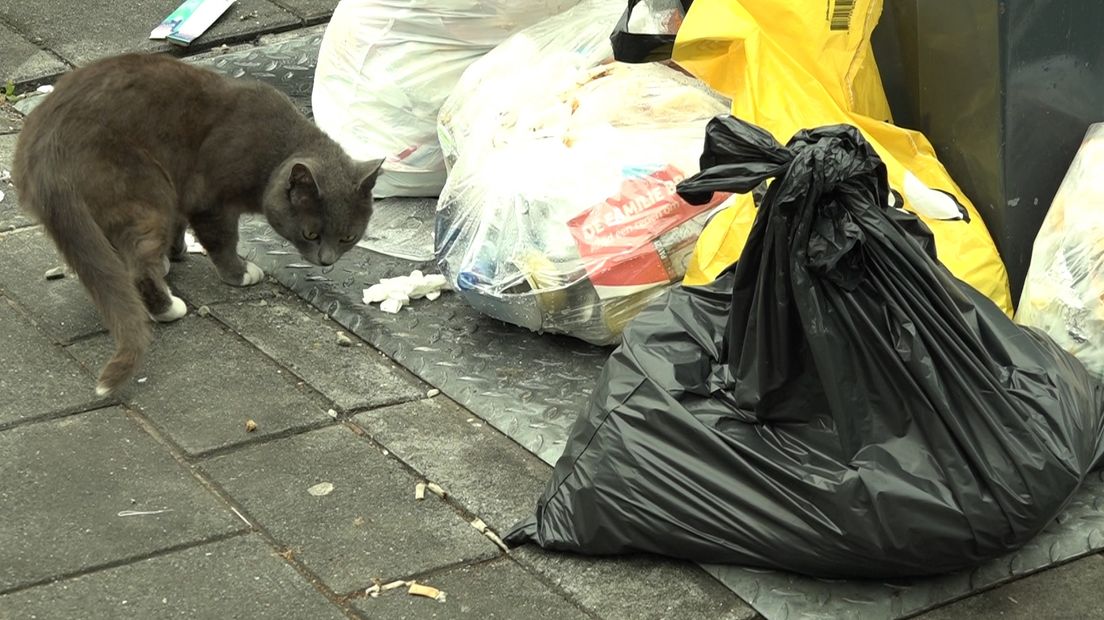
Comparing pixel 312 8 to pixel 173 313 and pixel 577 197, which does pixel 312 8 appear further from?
pixel 577 197

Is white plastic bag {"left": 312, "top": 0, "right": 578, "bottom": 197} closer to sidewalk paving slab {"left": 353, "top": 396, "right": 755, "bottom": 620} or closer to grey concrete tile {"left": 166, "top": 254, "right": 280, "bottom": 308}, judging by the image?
grey concrete tile {"left": 166, "top": 254, "right": 280, "bottom": 308}

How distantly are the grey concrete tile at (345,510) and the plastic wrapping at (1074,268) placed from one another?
1439 mm

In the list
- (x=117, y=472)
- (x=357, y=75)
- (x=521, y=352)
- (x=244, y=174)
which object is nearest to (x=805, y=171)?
(x=521, y=352)

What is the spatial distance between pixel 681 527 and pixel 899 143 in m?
1.31

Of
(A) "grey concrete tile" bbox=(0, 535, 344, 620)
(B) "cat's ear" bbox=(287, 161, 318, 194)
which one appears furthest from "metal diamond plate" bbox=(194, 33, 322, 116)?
(A) "grey concrete tile" bbox=(0, 535, 344, 620)

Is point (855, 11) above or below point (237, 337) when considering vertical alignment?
above

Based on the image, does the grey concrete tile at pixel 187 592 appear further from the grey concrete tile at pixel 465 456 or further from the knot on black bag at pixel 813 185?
the knot on black bag at pixel 813 185

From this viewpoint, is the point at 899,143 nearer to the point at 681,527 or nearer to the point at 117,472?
the point at 681,527

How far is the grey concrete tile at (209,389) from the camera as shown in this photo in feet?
10.8

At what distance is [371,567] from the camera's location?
9.14 feet

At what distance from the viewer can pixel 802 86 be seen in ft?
11.4

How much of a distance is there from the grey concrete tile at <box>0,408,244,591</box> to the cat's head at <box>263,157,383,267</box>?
994 mm

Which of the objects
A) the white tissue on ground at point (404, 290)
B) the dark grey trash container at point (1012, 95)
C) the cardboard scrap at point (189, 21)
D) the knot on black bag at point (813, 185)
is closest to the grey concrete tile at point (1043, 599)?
the knot on black bag at point (813, 185)

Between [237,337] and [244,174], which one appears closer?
[237,337]
